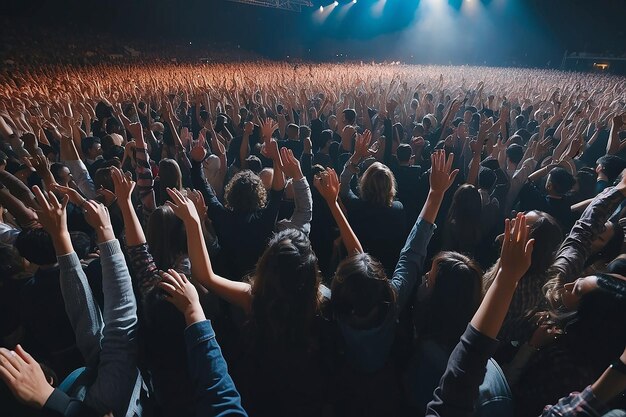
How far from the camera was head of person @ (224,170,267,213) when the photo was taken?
2.54 m

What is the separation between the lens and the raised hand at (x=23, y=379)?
103cm

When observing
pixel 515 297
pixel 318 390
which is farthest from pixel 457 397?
pixel 515 297

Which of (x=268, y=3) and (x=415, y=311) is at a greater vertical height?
(x=268, y=3)

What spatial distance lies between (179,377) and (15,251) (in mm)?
1408

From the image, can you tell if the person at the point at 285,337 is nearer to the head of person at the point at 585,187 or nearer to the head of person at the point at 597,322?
the head of person at the point at 597,322

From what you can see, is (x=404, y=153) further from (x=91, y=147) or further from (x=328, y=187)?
(x=91, y=147)

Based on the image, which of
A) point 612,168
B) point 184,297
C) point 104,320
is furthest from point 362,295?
point 612,168

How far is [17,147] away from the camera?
445 cm

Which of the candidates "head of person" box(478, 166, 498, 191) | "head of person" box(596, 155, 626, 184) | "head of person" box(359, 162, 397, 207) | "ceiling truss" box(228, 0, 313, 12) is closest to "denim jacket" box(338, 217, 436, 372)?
"head of person" box(359, 162, 397, 207)

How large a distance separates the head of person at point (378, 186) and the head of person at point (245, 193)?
2.60ft

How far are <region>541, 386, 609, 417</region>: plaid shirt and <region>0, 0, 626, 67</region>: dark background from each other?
24.0m

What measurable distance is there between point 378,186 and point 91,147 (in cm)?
353

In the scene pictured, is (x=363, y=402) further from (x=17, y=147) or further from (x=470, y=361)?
(x=17, y=147)

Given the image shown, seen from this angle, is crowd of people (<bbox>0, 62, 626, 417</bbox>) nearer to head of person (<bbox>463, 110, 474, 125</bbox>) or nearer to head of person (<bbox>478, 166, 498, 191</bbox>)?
head of person (<bbox>478, 166, 498, 191</bbox>)
